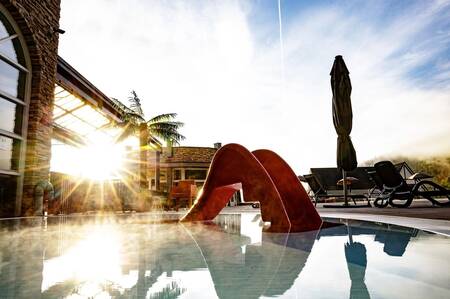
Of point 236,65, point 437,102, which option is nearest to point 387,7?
point 236,65

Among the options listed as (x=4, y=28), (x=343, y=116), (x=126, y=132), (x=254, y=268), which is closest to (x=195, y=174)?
(x=126, y=132)

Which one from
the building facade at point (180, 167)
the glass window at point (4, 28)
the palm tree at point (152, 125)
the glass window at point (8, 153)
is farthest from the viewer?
the building facade at point (180, 167)

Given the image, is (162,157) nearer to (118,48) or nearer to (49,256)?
(118,48)

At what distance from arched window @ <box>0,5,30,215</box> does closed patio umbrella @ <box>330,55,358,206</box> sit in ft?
31.4

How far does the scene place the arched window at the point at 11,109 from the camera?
7.78m

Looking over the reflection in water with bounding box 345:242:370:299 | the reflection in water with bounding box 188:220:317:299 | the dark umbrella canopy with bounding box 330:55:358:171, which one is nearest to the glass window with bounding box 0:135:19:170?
the reflection in water with bounding box 188:220:317:299

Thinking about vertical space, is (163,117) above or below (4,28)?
above

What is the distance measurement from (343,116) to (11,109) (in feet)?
32.3

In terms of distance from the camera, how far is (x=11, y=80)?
813 cm

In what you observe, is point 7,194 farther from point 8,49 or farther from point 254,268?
point 254,268

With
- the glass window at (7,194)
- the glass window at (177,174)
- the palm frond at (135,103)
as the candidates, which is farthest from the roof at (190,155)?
the glass window at (7,194)

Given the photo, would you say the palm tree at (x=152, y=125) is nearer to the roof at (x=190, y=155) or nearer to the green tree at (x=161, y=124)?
the green tree at (x=161, y=124)

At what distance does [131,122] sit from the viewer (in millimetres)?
18516

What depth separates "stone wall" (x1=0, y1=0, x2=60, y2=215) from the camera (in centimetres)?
834
